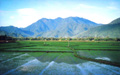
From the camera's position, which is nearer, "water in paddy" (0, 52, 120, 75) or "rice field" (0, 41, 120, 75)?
"water in paddy" (0, 52, 120, 75)

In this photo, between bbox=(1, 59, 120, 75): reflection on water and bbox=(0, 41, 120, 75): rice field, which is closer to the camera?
bbox=(1, 59, 120, 75): reflection on water

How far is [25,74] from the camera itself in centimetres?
1299

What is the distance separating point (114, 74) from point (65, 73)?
593 cm

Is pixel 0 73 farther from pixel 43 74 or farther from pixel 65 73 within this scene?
Answer: pixel 65 73

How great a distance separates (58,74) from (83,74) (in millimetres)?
3026

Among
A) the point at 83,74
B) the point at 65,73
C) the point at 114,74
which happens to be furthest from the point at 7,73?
the point at 114,74

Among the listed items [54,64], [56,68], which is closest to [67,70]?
[56,68]

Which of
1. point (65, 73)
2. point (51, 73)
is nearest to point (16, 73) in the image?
point (51, 73)

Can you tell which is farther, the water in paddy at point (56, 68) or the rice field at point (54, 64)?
the rice field at point (54, 64)

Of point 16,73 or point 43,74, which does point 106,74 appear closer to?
point 43,74

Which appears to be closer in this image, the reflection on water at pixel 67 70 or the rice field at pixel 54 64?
the reflection on water at pixel 67 70

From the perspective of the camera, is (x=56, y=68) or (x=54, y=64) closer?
(x=56, y=68)

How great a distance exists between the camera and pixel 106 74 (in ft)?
43.9

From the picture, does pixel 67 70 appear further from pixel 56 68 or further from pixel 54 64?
pixel 54 64
